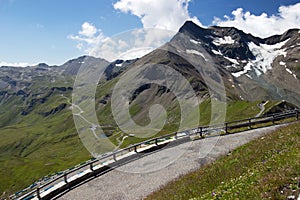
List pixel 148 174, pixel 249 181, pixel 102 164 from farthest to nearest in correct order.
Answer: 1. pixel 102 164
2. pixel 148 174
3. pixel 249 181

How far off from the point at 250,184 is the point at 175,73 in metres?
8.80

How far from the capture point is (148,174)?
23.6 meters

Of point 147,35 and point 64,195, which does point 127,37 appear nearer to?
point 147,35

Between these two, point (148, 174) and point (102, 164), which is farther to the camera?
point (102, 164)

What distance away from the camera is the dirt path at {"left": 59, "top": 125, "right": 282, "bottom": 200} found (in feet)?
67.4

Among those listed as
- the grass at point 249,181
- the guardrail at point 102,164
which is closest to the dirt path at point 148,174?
the guardrail at point 102,164

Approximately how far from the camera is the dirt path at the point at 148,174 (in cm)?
2053

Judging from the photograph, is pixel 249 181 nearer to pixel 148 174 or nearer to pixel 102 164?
pixel 148 174

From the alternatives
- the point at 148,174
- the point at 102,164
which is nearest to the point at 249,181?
the point at 148,174

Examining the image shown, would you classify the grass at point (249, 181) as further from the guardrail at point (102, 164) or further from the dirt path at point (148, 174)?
the guardrail at point (102, 164)

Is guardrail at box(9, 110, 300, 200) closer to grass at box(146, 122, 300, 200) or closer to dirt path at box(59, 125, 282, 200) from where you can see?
dirt path at box(59, 125, 282, 200)

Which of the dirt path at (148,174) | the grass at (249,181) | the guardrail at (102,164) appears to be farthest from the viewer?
the guardrail at (102,164)

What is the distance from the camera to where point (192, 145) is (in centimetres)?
3134

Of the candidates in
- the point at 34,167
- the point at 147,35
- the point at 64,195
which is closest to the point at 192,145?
the point at 64,195
